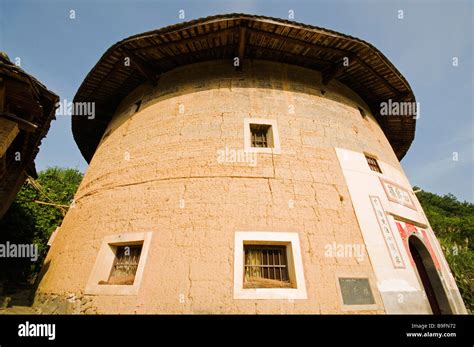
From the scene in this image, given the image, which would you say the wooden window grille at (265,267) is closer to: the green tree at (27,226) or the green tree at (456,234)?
the green tree at (27,226)

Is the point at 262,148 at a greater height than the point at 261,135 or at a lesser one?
lesser

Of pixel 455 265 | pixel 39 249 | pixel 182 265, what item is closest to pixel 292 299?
pixel 182 265

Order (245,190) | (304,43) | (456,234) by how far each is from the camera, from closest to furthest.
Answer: (245,190), (304,43), (456,234)

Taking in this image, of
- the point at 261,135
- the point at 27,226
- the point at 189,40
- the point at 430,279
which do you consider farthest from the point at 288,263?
the point at 27,226

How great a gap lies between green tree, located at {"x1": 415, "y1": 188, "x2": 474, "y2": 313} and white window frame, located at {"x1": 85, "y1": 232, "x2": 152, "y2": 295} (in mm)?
15975

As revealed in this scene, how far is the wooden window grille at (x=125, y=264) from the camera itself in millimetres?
5203

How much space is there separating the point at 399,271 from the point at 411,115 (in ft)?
23.3

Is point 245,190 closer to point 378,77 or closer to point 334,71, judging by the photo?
point 334,71

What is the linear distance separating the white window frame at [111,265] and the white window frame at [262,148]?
307 centimetres

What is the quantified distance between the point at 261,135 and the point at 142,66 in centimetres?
448

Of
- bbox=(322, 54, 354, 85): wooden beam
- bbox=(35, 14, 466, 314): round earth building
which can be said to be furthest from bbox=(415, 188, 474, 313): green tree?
bbox=(322, 54, 354, 85): wooden beam

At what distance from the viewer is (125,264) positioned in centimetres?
537

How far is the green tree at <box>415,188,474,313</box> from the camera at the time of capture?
13.2m

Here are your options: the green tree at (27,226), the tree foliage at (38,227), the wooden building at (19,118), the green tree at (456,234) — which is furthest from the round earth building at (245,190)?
the green tree at (456,234)
